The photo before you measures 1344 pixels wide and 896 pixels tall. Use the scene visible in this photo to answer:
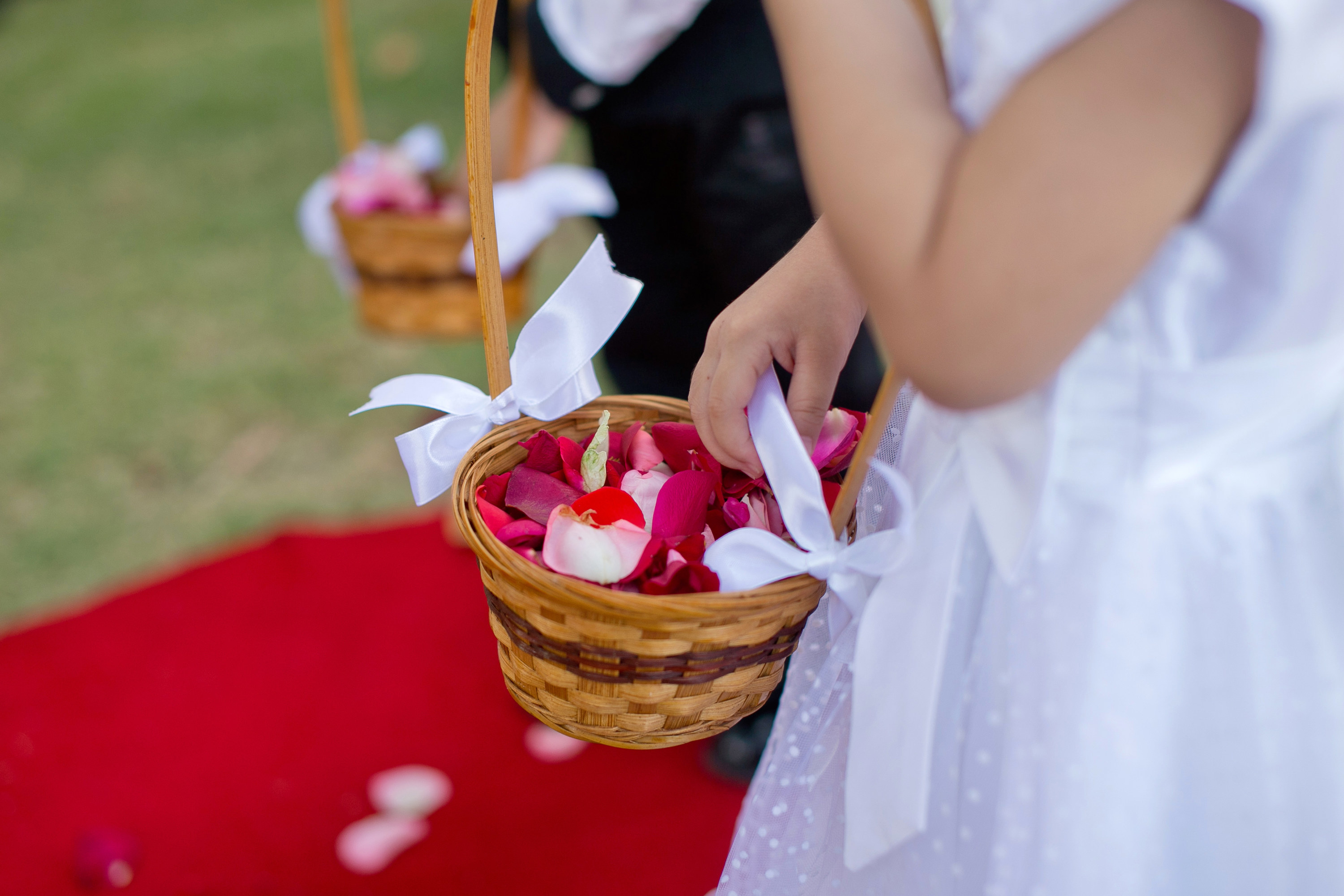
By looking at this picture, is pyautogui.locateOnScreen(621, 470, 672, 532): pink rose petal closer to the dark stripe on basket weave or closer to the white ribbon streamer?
the dark stripe on basket weave

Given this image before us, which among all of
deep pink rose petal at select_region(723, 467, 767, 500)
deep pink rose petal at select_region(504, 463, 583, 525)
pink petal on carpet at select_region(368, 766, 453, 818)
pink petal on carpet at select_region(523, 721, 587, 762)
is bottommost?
pink petal on carpet at select_region(523, 721, 587, 762)

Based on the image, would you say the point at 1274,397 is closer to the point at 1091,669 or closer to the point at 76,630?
the point at 1091,669

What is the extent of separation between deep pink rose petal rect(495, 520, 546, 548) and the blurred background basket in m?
0.84

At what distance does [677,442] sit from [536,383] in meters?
0.11

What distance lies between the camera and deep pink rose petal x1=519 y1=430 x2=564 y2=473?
0.73 metres

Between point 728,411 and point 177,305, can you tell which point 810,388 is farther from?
point 177,305

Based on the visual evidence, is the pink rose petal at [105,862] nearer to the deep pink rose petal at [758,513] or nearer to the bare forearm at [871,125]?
the deep pink rose petal at [758,513]

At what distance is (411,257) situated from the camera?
150 centimetres

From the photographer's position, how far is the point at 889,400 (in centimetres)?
56

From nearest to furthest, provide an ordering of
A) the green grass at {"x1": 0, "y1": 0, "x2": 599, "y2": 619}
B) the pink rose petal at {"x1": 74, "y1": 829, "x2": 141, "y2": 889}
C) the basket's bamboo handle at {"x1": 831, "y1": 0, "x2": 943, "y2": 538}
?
the basket's bamboo handle at {"x1": 831, "y1": 0, "x2": 943, "y2": 538} < the pink rose petal at {"x1": 74, "y1": 829, "x2": 141, "y2": 889} < the green grass at {"x1": 0, "y1": 0, "x2": 599, "y2": 619}

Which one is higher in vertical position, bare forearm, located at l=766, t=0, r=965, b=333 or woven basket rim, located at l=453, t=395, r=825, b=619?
bare forearm, located at l=766, t=0, r=965, b=333

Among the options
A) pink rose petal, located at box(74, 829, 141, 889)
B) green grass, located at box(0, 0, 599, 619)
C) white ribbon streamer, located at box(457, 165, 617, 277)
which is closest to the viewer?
pink rose petal, located at box(74, 829, 141, 889)

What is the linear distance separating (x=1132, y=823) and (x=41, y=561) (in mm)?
1746

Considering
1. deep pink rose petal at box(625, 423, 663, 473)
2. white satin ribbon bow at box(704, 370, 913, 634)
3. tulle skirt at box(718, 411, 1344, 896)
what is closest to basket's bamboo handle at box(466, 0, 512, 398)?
deep pink rose petal at box(625, 423, 663, 473)
